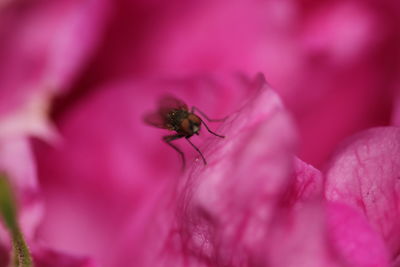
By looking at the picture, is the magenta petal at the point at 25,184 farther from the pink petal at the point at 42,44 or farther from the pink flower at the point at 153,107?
the pink petal at the point at 42,44

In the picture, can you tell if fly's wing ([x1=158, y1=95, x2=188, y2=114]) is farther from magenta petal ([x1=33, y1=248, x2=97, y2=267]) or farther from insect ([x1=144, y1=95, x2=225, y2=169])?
magenta petal ([x1=33, y1=248, x2=97, y2=267])

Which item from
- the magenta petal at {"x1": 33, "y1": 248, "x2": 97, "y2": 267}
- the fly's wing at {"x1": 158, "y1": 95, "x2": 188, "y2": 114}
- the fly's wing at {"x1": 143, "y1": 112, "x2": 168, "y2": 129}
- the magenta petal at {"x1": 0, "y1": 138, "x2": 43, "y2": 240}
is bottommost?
the magenta petal at {"x1": 33, "y1": 248, "x2": 97, "y2": 267}

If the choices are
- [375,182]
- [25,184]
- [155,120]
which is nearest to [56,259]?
[25,184]

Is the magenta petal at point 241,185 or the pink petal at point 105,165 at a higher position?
the magenta petal at point 241,185

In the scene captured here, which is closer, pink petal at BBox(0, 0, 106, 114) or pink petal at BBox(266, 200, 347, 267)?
pink petal at BBox(266, 200, 347, 267)

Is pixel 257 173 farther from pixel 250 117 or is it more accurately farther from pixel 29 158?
pixel 29 158

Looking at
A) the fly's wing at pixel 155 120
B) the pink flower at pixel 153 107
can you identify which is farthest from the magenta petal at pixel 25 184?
the fly's wing at pixel 155 120

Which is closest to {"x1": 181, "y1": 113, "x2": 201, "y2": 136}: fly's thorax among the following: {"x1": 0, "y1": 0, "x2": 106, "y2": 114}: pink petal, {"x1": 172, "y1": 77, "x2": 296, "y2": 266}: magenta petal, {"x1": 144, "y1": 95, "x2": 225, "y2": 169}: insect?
{"x1": 144, "y1": 95, "x2": 225, "y2": 169}: insect

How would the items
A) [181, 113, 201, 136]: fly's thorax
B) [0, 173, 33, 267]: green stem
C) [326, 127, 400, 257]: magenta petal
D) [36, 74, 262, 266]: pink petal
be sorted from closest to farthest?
[0, 173, 33, 267]: green stem → [326, 127, 400, 257]: magenta petal → [181, 113, 201, 136]: fly's thorax → [36, 74, 262, 266]: pink petal
